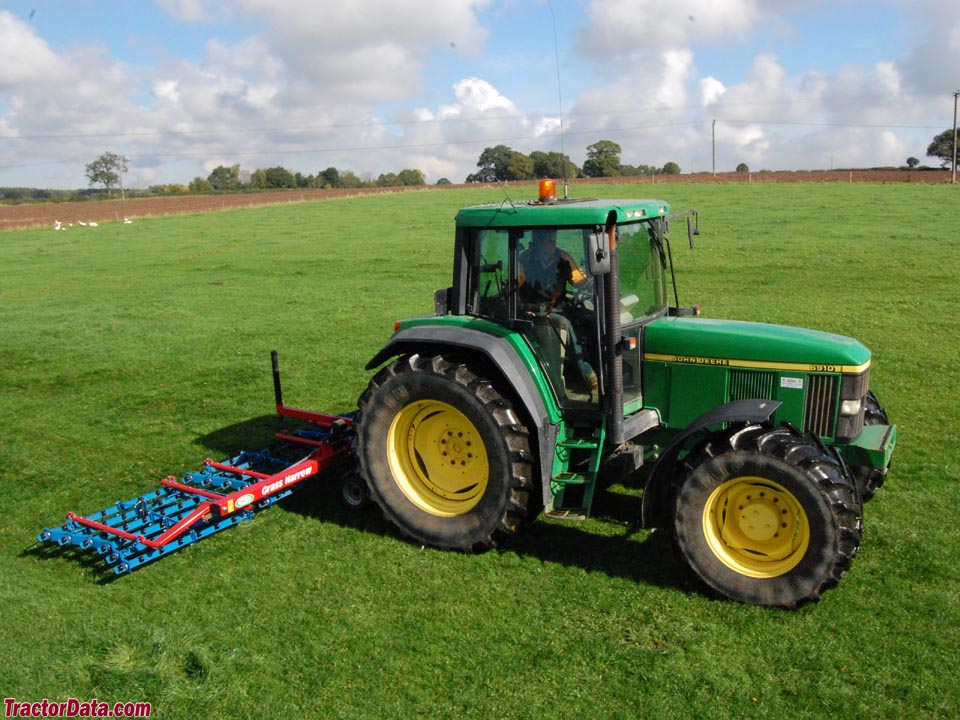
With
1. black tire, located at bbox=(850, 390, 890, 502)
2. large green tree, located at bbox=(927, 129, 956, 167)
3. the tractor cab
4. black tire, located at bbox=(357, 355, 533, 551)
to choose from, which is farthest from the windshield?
large green tree, located at bbox=(927, 129, 956, 167)

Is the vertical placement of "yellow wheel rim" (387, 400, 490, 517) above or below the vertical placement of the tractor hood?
below

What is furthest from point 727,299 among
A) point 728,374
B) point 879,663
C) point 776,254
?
point 879,663

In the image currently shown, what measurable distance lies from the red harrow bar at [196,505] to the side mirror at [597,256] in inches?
118

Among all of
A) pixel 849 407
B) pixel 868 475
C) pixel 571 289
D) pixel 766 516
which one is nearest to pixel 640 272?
pixel 571 289

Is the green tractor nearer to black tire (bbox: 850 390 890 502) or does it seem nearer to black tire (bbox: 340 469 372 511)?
black tire (bbox: 850 390 890 502)

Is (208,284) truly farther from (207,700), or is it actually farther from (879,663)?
(879,663)

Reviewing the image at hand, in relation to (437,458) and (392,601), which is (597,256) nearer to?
(437,458)

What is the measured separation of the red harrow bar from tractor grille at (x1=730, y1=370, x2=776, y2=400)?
3.26 meters

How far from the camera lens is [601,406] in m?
5.59

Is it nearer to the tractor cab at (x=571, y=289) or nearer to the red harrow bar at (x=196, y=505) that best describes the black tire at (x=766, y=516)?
the tractor cab at (x=571, y=289)

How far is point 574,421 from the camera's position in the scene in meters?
5.76

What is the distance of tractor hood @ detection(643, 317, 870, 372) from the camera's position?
5.38m
